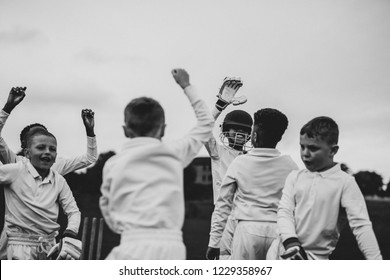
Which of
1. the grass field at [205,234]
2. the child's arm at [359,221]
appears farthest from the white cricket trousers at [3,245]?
the grass field at [205,234]

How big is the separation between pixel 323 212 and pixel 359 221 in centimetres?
22

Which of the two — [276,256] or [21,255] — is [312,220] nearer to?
[276,256]

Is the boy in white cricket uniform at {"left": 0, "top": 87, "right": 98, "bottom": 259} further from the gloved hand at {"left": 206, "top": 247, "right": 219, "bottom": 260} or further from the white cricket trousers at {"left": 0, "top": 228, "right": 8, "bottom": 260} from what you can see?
the gloved hand at {"left": 206, "top": 247, "right": 219, "bottom": 260}

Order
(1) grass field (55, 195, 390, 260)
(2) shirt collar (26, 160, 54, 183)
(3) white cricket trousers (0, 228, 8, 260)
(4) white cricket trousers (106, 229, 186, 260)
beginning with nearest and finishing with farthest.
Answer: (4) white cricket trousers (106, 229, 186, 260), (2) shirt collar (26, 160, 54, 183), (3) white cricket trousers (0, 228, 8, 260), (1) grass field (55, 195, 390, 260)

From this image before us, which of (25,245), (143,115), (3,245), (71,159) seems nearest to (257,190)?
(143,115)

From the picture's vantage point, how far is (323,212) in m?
3.30

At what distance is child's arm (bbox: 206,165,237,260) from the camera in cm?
407

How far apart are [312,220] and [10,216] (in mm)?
2643

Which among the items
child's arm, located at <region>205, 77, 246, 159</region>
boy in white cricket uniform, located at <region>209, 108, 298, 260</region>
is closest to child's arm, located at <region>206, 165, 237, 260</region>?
boy in white cricket uniform, located at <region>209, 108, 298, 260</region>

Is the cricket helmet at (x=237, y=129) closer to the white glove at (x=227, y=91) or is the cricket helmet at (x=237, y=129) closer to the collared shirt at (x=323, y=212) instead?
the white glove at (x=227, y=91)

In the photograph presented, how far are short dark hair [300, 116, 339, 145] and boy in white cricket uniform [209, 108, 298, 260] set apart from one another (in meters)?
0.61

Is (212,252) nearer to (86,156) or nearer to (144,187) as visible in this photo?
(144,187)

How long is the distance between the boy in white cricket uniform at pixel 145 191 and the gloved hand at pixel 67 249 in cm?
129
